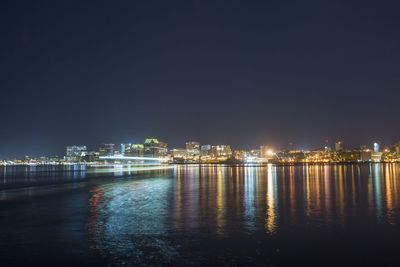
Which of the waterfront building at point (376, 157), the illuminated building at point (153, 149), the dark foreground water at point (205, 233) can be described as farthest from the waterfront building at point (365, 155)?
the dark foreground water at point (205, 233)

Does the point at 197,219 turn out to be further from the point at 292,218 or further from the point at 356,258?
the point at 356,258

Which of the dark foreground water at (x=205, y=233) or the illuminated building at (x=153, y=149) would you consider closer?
the dark foreground water at (x=205, y=233)

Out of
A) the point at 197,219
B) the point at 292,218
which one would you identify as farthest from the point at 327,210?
the point at 197,219

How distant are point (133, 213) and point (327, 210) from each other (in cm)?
912

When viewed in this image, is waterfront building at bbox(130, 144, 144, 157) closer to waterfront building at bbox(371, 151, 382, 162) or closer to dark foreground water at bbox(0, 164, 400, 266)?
waterfront building at bbox(371, 151, 382, 162)

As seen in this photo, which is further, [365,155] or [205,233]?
[365,155]

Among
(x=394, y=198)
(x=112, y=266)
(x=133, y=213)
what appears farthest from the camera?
(x=394, y=198)

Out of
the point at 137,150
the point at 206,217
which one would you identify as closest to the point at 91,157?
the point at 137,150

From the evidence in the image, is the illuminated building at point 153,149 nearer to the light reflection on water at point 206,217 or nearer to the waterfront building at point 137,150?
the waterfront building at point 137,150

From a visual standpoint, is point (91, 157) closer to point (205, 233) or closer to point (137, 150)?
point (137, 150)

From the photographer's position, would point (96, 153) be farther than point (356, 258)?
Yes

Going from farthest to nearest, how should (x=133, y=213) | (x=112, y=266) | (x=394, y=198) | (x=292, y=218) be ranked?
(x=394, y=198), (x=133, y=213), (x=292, y=218), (x=112, y=266)

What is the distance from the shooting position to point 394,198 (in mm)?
23594

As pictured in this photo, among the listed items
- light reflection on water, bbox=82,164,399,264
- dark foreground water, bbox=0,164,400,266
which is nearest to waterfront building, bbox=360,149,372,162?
light reflection on water, bbox=82,164,399,264
